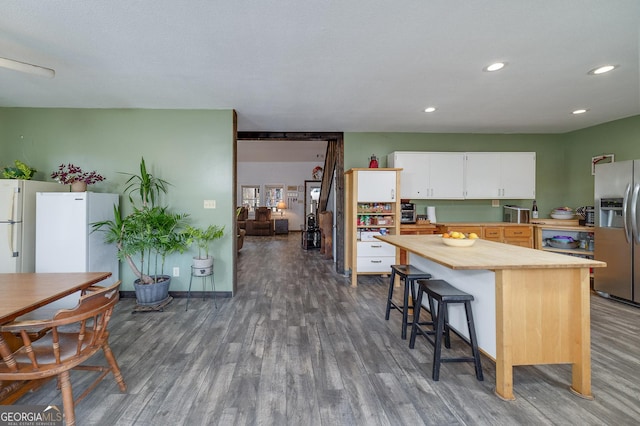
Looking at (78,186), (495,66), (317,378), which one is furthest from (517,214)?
(78,186)

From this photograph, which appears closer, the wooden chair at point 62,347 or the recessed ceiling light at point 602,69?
the wooden chair at point 62,347

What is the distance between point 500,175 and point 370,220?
2.38 metres

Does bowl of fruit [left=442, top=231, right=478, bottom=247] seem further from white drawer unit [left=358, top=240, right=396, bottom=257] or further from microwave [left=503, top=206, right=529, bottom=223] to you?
microwave [left=503, top=206, right=529, bottom=223]

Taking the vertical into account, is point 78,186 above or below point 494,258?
above

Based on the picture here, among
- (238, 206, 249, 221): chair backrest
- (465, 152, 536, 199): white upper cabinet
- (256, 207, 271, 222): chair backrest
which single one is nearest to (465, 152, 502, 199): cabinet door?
(465, 152, 536, 199): white upper cabinet

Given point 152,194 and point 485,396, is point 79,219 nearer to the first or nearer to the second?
point 152,194

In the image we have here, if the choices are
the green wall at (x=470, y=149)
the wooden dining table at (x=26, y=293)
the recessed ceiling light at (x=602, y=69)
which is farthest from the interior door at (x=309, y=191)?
the wooden dining table at (x=26, y=293)

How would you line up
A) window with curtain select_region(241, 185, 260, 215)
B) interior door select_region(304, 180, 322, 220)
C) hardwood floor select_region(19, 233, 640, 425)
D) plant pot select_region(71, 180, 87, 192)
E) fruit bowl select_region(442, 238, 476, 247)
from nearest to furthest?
hardwood floor select_region(19, 233, 640, 425) < fruit bowl select_region(442, 238, 476, 247) < plant pot select_region(71, 180, 87, 192) < interior door select_region(304, 180, 322, 220) < window with curtain select_region(241, 185, 260, 215)

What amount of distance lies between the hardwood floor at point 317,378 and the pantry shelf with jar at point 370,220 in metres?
1.32

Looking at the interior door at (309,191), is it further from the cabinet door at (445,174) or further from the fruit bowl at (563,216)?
the fruit bowl at (563,216)

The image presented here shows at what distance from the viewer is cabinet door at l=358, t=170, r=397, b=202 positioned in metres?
4.49

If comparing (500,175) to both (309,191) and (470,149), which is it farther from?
(309,191)

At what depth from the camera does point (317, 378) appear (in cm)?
202

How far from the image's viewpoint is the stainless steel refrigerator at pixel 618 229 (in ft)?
11.1
